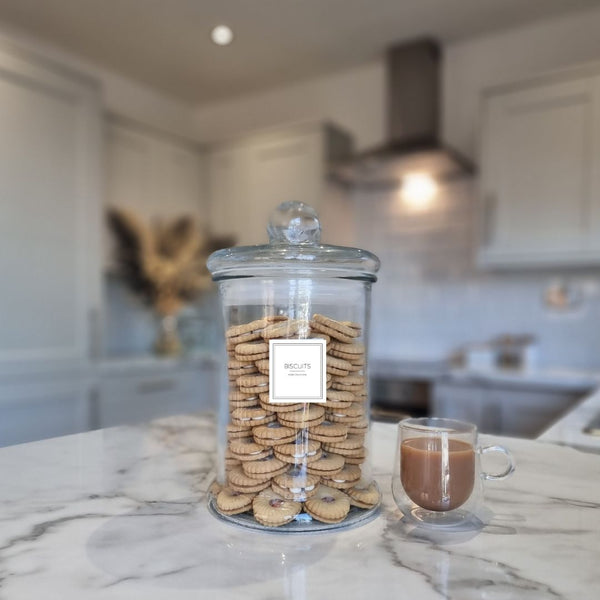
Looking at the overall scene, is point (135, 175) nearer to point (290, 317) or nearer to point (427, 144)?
point (427, 144)

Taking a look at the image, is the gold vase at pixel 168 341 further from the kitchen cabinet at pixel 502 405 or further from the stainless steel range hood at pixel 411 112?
the kitchen cabinet at pixel 502 405

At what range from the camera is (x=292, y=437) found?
25.5 inches

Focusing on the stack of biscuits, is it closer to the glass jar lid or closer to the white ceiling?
the glass jar lid

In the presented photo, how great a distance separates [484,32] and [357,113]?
2.72 ft

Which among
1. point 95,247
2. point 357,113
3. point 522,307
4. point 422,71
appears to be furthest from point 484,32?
point 95,247

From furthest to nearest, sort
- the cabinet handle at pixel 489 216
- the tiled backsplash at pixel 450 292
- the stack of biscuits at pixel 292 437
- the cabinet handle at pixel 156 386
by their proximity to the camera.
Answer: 1. the cabinet handle at pixel 156 386
2. the tiled backsplash at pixel 450 292
3. the cabinet handle at pixel 489 216
4. the stack of biscuits at pixel 292 437

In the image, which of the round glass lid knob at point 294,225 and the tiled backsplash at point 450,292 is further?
the tiled backsplash at point 450,292

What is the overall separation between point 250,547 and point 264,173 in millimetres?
3005

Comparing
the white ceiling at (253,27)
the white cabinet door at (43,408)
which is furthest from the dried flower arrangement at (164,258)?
the white ceiling at (253,27)

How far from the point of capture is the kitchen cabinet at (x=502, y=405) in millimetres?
2420

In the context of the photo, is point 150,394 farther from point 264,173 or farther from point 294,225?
point 294,225

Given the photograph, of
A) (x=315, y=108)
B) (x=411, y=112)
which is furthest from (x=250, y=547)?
(x=315, y=108)

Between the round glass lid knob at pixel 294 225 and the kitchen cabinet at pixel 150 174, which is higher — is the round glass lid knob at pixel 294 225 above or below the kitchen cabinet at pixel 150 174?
below

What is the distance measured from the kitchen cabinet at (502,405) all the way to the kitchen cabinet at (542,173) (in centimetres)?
60
